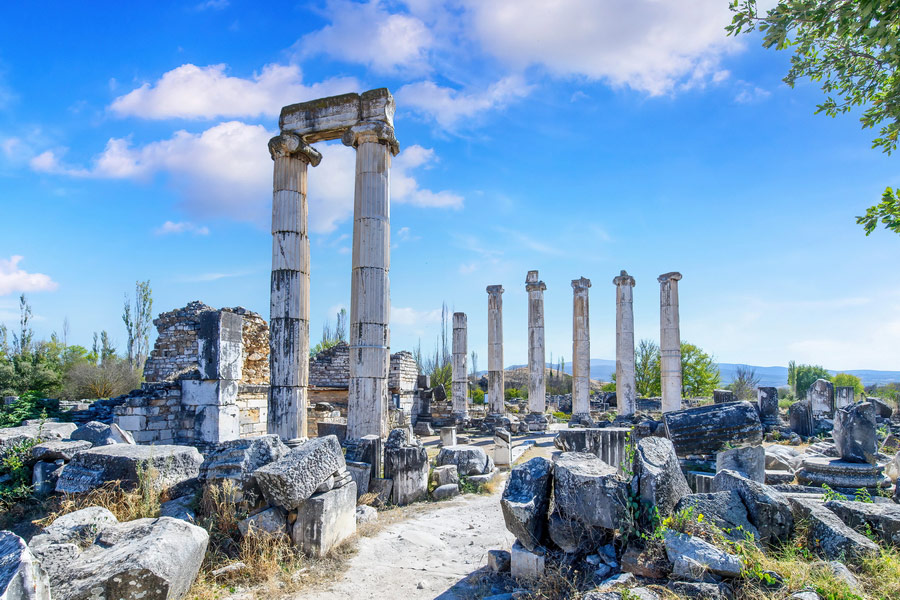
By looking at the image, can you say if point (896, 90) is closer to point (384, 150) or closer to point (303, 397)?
point (384, 150)

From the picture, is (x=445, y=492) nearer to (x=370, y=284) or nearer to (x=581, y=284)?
(x=370, y=284)

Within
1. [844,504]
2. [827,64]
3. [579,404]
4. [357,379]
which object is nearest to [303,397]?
[357,379]

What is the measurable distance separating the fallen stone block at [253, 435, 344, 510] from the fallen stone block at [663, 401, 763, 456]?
Answer: 5128 mm

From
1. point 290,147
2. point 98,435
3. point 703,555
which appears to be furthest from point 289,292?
point 703,555

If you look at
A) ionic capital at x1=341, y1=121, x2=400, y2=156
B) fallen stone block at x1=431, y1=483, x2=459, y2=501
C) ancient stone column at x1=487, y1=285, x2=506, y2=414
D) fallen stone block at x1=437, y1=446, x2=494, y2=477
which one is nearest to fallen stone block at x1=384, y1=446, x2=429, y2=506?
fallen stone block at x1=431, y1=483, x2=459, y2=501

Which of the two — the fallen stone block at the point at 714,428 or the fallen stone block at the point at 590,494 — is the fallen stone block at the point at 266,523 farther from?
the fallen stone block at the point at 714,428

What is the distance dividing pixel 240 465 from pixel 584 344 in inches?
874

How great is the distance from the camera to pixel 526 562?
5324mm

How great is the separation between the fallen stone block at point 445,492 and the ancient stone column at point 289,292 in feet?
11.7

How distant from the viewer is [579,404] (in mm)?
25812

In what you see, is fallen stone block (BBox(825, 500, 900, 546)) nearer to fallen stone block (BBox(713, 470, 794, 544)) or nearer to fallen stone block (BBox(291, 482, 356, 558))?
fallen stone block (BBox(713, 470, 794, 544))

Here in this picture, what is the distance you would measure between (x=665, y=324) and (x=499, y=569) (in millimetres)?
21203

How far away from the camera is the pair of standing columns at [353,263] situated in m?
11.4

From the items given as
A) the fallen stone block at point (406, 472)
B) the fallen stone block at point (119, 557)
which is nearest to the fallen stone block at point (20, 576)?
the fallen stone block at point (119, 557)
